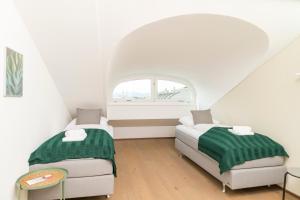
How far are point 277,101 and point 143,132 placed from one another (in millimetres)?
3239

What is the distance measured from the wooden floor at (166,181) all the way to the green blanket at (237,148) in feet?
1.35

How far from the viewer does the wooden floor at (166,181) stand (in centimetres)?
251

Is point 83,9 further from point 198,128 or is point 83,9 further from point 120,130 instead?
point 120,130

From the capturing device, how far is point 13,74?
178 centimetres

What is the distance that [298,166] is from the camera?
8.18 feet

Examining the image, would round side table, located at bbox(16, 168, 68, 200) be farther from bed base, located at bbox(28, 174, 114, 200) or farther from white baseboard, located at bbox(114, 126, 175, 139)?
white baseboard, located at bbox(114, 126, 175, 139)

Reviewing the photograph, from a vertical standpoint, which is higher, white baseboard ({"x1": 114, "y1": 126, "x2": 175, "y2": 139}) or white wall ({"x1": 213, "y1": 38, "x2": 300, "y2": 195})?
white wall ({"x1": 213, "y1": 38, "x2": 300, "y2": 195})

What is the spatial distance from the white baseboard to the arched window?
71 cm

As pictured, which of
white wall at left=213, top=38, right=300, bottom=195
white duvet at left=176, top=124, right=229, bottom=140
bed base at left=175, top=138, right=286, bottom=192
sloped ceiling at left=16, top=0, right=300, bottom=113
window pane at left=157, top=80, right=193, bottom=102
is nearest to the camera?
sloped ceiling at left=16, top=0, right=300, bottom=113

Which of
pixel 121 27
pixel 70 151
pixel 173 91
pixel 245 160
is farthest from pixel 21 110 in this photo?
pixel 173 91

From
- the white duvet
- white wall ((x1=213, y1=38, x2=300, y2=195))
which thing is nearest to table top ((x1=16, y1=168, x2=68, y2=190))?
the white duvet

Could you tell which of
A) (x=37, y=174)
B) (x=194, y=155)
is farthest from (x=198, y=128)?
(x=37, y=174)

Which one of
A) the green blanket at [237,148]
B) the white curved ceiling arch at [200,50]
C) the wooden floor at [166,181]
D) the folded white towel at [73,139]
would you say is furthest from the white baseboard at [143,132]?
the folded white towel at [73,139]

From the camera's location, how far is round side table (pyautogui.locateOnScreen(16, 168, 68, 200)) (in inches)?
69.0
